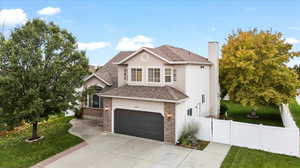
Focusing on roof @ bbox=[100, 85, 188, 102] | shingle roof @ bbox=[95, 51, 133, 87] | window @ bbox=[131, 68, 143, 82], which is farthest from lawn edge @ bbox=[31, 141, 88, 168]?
shingle roof @ bbox=[95, 51, 133, 87]

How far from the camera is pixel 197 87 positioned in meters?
15.5

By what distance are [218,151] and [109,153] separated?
20.8 feet

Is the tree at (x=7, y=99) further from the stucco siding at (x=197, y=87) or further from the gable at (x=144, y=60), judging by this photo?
the stucco siding at (x=197, y=87)

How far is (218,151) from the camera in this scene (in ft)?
36.0

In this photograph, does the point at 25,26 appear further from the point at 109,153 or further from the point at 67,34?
the point at 109,153

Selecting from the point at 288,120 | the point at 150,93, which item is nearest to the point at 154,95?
the point at 150,93

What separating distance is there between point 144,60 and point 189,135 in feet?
20.5

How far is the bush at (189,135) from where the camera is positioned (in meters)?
11.9

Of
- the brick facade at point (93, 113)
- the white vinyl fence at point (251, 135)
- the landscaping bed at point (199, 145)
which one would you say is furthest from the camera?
the brick facade at point (93, 113)

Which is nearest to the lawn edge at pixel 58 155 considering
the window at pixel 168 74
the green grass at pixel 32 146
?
the green grass at pixel 32 146

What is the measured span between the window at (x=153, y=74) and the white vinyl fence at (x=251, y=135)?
3.73 m

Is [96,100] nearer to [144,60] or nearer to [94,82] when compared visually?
[94,82]

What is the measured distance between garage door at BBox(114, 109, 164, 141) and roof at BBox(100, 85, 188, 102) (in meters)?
1.26

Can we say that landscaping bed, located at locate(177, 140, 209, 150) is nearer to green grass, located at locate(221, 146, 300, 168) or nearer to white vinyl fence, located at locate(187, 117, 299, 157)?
white vinyl fence, located at locate(187, 117, 299, 157)
